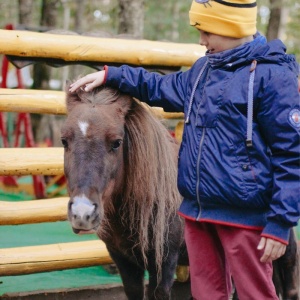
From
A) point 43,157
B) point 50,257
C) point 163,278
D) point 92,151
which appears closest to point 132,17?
point 43,157

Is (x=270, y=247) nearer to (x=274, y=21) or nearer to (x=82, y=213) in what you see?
(x=82, y=213)

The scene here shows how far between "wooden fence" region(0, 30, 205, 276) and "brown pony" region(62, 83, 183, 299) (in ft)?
2.61

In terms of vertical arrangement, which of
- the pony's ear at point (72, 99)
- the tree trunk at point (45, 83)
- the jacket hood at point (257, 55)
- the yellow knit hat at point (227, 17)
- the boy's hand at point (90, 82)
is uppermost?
the yellow knit hat at point (227, 17)

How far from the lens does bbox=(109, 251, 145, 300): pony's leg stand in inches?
134

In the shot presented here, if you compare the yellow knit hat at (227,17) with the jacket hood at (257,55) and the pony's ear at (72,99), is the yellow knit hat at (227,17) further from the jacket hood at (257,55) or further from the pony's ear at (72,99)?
the pony's ear at (72,99)

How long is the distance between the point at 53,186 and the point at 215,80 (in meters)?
6.48

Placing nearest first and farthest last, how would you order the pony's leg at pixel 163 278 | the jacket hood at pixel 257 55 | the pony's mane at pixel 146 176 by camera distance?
the jacket hood at pixel 257 55, the pony's mane at pixel 146 176, the pony's leg at pixel 163 278

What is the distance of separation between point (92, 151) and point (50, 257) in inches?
62.5

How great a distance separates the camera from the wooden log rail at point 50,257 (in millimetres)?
3920

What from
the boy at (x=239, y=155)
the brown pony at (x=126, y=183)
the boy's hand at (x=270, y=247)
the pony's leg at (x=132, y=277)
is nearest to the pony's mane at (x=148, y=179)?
the brown pony at (x=126, y=183)

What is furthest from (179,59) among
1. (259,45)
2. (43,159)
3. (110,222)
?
(259,45)

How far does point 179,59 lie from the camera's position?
456cm

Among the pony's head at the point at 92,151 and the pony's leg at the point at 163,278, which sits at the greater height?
the pony's head at the point at 92,151

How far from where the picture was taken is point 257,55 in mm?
2471
